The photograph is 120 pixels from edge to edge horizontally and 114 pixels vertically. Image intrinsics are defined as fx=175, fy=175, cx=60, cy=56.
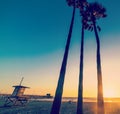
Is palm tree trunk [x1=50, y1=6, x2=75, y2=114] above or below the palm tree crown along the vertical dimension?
below

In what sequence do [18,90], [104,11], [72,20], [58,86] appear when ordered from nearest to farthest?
[58,86] < [72,20] < [104,11] < [18,90]

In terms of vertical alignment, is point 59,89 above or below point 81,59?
below

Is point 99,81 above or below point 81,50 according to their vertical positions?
below

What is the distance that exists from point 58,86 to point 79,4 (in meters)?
13.5

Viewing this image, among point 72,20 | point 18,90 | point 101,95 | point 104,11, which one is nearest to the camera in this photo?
point 101,95

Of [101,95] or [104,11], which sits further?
[104,11]

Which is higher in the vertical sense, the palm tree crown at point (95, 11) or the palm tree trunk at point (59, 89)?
the palm tree crown at point (95, 11)

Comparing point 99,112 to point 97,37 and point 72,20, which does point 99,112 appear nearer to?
point 97,37

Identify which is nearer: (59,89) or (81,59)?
(59,89)

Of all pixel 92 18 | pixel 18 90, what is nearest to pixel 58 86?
pixel 92 18

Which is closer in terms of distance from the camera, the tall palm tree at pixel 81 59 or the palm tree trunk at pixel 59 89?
the palm tree trunk at pixel 59 89

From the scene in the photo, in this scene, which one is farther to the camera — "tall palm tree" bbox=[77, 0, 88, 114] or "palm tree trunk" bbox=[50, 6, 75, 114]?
"tall palm tree" bbox=[77, 0, 88, 114]

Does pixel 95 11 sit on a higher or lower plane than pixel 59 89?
higher

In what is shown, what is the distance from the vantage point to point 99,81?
21.4 meters
